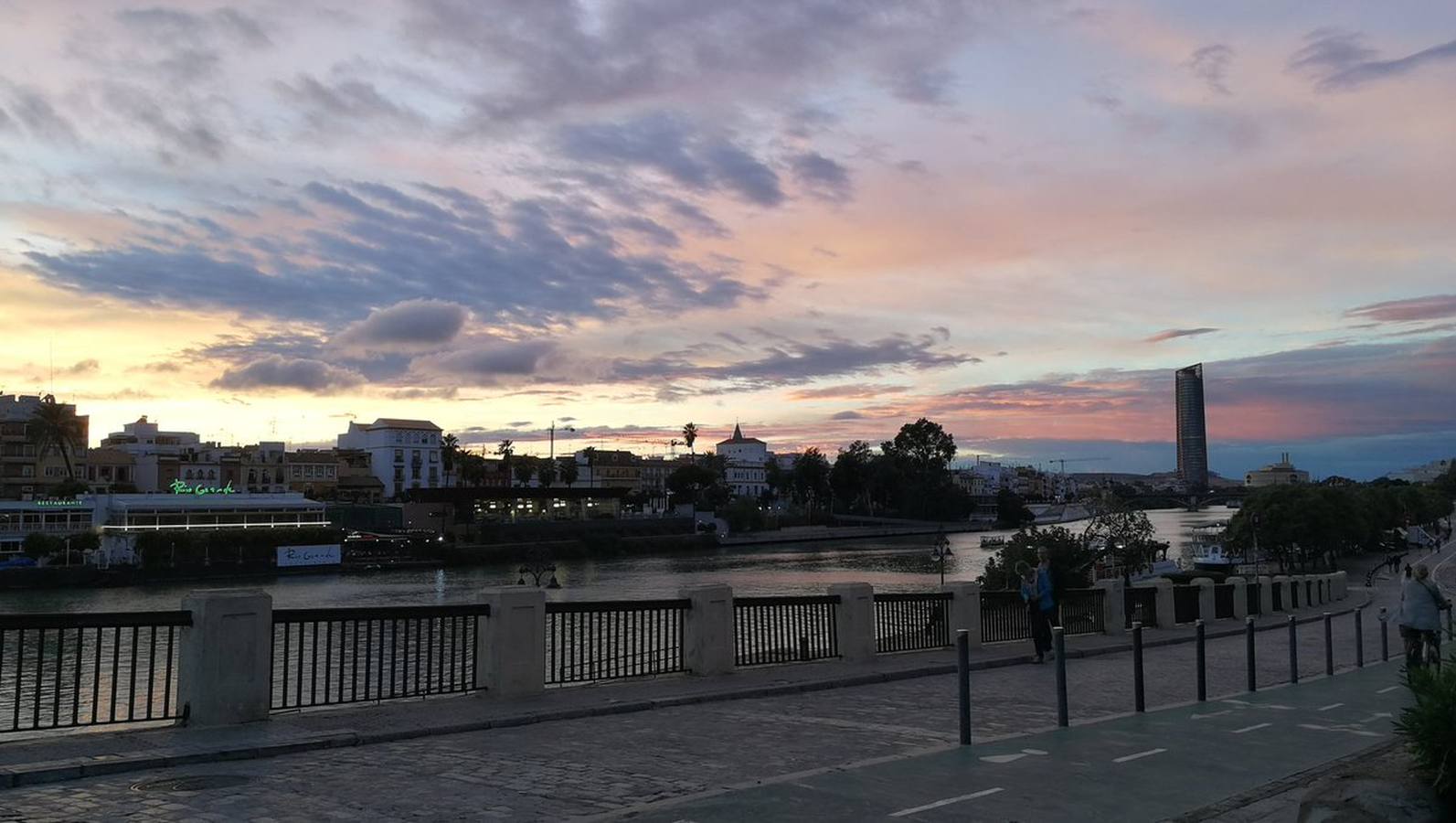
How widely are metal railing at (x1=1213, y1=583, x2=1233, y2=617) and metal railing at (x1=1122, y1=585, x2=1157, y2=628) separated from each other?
4549mm

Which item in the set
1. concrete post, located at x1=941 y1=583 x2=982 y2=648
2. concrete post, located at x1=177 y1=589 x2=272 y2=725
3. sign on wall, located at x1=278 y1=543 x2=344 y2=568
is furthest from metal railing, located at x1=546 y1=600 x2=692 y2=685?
sign on wall, located at x1=278 y1=543 x2=344 y2=568

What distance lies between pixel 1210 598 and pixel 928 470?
162 metres

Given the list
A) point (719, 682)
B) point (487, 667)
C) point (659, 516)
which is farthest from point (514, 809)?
point (659, 516)

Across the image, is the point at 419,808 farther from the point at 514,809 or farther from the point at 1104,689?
the point at 1104,689

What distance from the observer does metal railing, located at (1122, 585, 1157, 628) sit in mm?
24000

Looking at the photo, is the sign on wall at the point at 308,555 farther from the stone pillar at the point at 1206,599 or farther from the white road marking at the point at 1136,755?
the white road marking at the point at 1136,755

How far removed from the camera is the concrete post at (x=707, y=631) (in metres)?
14.5

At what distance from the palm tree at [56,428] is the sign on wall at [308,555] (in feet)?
119

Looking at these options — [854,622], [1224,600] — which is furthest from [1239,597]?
[854,622]

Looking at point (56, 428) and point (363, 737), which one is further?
point (56, 428)

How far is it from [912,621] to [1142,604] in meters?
9.61

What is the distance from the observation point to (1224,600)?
2998cm

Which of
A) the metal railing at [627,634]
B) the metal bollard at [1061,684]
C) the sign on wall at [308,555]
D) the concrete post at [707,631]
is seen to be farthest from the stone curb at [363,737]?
the sign on wall at [308,555]

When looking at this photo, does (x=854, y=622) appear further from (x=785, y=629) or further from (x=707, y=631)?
(x=707, y=631)
